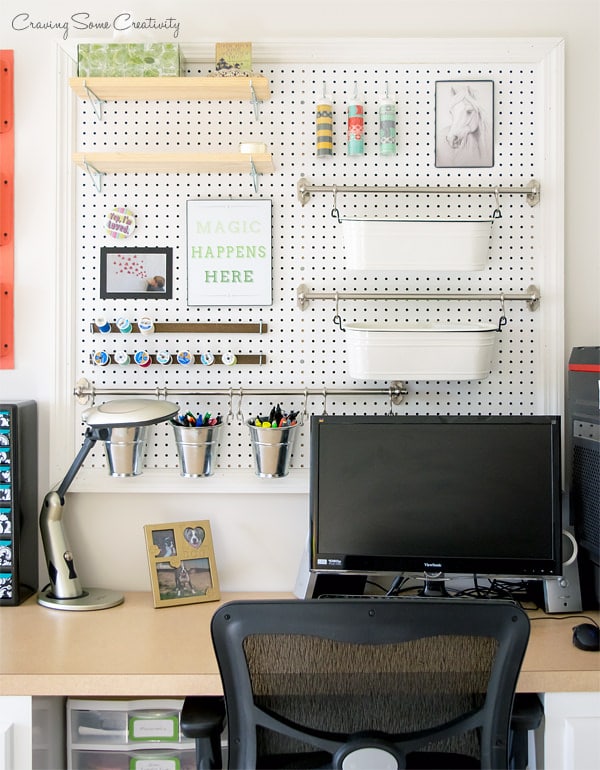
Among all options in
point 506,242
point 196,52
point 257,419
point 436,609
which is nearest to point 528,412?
point 506,242

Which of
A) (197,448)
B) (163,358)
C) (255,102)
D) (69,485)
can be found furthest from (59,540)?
(255,102)

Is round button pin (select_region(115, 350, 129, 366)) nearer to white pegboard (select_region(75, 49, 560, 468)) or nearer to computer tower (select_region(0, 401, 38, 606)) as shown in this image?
white pegboard (select_region(75, 49, 560, 468))

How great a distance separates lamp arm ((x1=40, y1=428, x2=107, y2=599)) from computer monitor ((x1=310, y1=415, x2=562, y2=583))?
1.90 feet

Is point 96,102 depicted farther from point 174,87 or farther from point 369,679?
point 369,679

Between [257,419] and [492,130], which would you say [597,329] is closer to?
[492,130]

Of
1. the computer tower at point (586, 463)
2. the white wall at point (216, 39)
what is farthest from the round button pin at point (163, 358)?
the computer tower at point (586, 463)

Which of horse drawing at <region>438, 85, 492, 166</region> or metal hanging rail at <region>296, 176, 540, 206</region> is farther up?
horse drawing at <region>438, 85, 492, 166</region>

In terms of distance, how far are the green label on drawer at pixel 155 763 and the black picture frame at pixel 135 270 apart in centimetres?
108

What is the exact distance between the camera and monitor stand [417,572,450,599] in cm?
170

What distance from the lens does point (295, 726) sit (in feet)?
3.66

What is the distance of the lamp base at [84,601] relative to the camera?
70.3 inches

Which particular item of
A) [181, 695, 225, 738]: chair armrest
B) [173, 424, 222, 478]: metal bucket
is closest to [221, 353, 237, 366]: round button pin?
[173, 424, 222, 478]: metal bucket

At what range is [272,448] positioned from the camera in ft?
5.95

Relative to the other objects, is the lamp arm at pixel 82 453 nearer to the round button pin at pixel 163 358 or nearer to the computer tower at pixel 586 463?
the round button pin at pixel 163 358
